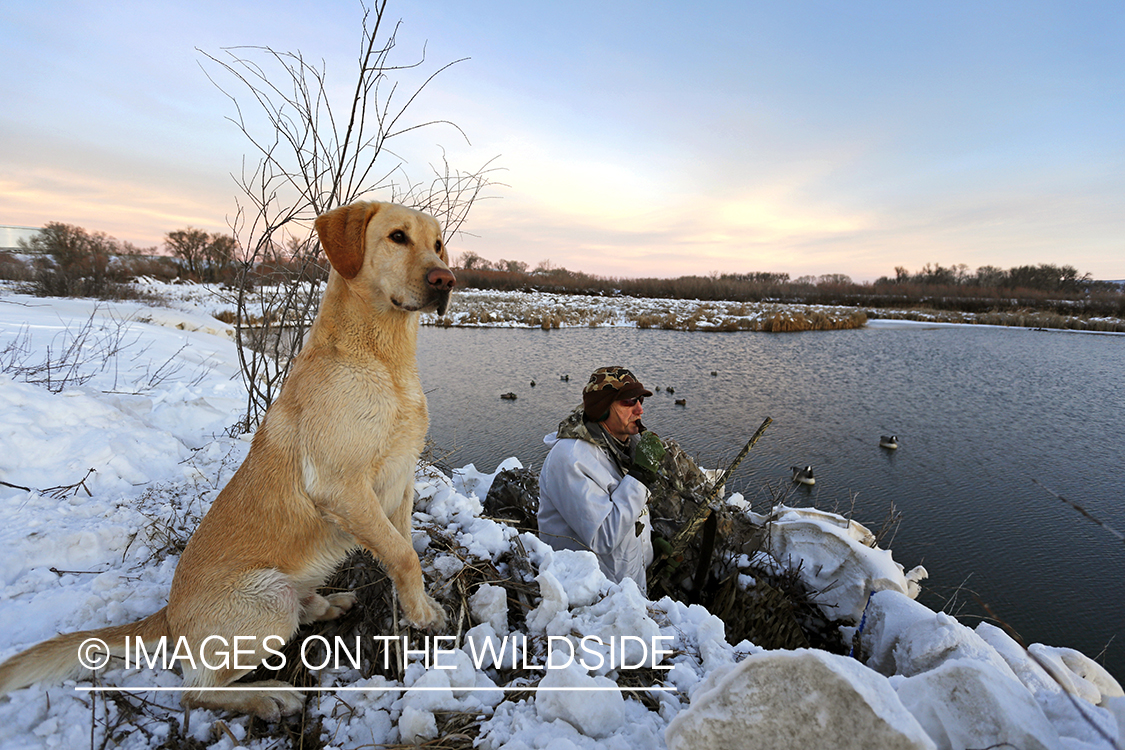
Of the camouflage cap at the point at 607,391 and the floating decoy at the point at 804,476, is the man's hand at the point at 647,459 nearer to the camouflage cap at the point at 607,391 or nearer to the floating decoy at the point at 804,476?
the camouflage cap at the point at 607,391

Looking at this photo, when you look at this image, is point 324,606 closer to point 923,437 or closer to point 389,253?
point 389,253

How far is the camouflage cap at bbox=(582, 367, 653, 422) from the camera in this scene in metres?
3.91

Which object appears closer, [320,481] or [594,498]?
[320,481]

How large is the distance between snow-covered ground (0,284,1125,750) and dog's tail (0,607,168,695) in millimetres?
81

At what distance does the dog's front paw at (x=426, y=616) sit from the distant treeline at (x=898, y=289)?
1547 inches

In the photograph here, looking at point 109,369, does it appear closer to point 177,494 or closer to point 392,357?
point 177,494

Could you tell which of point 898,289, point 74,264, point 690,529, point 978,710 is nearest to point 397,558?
point 978,710

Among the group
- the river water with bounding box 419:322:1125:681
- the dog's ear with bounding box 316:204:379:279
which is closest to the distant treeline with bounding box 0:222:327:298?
the river water with bounding box 419:322:1125:681

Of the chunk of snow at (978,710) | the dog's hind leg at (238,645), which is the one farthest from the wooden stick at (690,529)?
the dog's hind leg at (238,645)

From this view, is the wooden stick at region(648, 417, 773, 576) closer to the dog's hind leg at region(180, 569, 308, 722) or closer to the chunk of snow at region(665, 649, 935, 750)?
the chunk of snow at region(665, 649, 935, 750)

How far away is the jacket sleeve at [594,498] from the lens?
11.7 feet

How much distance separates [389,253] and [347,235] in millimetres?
214

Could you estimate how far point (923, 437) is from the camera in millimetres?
9523

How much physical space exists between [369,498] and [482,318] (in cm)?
2590
